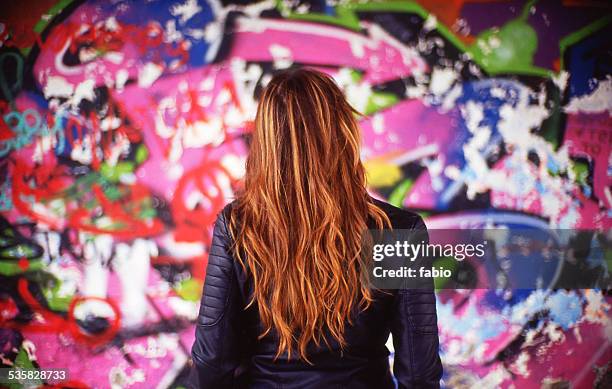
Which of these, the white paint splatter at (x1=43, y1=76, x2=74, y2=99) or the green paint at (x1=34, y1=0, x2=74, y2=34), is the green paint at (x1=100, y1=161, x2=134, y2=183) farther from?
the green paint at (x1=34, y1=0, x2=74, y2=34)

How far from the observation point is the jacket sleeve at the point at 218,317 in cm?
121

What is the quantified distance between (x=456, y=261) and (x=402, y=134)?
87 cm

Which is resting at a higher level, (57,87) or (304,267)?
(57,87)

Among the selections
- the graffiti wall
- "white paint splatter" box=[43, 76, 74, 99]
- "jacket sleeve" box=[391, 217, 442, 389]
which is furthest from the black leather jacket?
"white paint splatter" box=[43, 76, 74, 99]

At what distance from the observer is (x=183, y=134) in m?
2.76

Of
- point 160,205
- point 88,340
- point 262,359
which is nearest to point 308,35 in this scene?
point 160,205

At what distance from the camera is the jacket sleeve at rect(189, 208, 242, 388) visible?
1.21 m

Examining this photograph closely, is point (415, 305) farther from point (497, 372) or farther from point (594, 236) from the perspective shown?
point (594, 236)

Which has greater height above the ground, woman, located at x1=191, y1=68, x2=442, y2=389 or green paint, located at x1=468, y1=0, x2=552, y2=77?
green paint, located at x1=468, y1=0, x2=552, y2=77

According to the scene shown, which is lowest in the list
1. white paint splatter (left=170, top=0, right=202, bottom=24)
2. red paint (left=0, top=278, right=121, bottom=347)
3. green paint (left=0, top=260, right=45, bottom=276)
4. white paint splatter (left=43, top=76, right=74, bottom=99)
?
red paint (left=0, top=278, right=121, bottom=347)

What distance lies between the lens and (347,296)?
121 centimetres

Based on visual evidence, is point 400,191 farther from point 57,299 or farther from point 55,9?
point 55,9

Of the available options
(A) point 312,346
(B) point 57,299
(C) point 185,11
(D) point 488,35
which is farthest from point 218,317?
(D) point 488,35

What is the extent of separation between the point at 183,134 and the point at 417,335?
6.49ft
